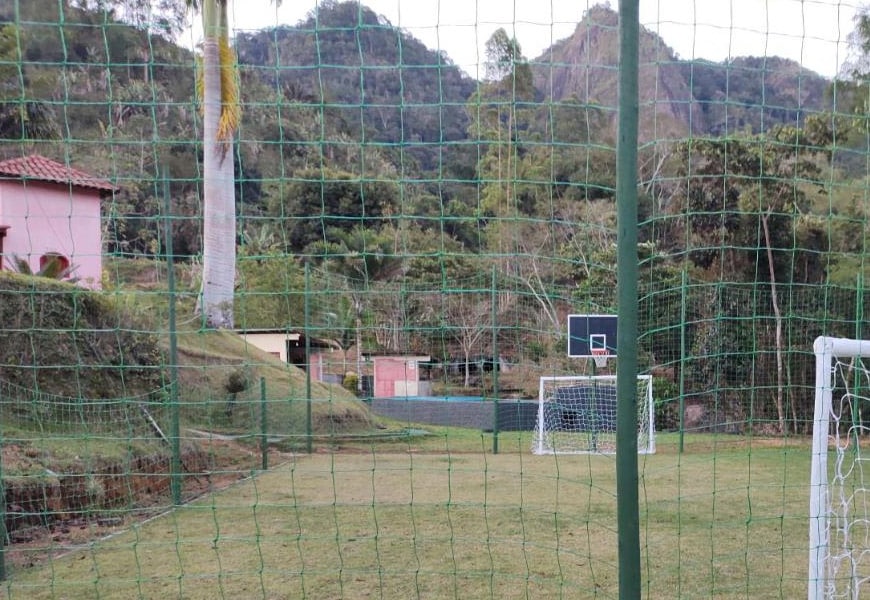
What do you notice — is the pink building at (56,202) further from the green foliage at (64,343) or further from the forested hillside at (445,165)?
the green foliage at (64,343)

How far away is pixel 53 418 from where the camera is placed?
242 inches

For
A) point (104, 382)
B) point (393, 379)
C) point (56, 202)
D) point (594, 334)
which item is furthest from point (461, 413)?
point (56, 202)

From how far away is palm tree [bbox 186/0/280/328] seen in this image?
Answer: 382 centimetres

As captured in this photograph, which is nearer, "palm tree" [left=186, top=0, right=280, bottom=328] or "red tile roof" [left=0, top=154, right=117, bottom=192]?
"palm tree" [left=186, top=0, right=280, bottom=328]

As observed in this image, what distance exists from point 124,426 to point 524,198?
4.61 m

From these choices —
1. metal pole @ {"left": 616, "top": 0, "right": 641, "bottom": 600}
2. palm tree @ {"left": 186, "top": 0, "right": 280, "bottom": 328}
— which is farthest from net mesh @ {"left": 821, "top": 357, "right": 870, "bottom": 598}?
palm tree @ {"left": 186, "top": 0, "right": 280, "bottom": 328}

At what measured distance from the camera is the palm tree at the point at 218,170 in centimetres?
382

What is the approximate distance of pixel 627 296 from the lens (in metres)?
2.46

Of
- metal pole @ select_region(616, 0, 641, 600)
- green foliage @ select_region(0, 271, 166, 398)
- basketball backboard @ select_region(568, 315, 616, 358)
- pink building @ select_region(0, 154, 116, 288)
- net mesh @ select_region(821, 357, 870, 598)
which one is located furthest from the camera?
green foliage @ select_region(0, 271, 166, 398)

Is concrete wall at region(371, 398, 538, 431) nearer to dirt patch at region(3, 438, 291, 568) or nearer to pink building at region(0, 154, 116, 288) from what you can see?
dirt patch at region(3, 438, 291, 568)

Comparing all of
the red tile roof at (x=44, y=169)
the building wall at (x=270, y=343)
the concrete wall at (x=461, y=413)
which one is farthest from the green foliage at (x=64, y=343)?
the building wall at (x=270, y=343)

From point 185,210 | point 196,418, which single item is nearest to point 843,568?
point 196,418

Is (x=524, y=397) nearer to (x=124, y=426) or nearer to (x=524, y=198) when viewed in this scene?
(x=524, y=198)

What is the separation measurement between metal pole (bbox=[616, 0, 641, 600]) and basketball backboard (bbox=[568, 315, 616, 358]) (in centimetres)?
313
